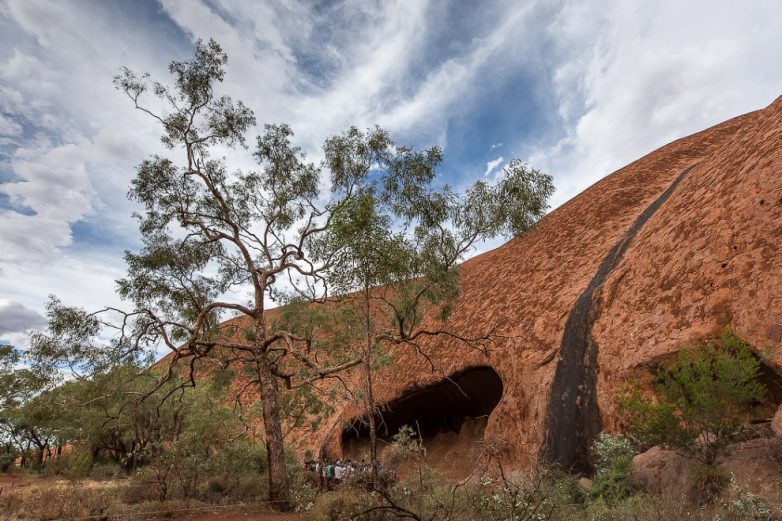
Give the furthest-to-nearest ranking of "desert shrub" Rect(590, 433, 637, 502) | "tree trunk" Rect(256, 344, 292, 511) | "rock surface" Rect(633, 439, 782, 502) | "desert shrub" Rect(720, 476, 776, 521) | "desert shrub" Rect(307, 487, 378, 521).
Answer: "tree trunk" Rect(256, 344, 292, 511), "desert shrub" Rect(307, 487, 378, 521), "desert shrub" Rect(590, 433, 637, 502), "rock surface" Rect(633, 439, 782, 502), "desert shrub" Rect(720, 476, 776, 521)

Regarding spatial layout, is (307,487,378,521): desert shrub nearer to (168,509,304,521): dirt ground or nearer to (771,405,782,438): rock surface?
(168,509,304,521): dirt ground

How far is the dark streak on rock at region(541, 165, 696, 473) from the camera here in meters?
10.2

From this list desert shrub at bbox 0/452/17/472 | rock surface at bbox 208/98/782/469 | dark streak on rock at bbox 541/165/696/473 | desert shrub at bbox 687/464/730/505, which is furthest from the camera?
desert shrub at bbox 0/452/17/472

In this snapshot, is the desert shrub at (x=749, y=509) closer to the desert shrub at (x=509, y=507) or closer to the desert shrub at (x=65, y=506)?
the desert shrub at (x=509, y=507)

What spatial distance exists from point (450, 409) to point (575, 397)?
9.01 meters

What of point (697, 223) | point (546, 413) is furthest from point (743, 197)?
point (546, 413)

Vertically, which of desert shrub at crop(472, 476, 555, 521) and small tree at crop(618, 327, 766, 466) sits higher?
small tree at crop(618, 327, 766, 466)

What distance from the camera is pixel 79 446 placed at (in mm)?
20000

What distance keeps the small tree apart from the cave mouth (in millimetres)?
8036

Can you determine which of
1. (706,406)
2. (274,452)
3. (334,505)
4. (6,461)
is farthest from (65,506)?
(6,461)

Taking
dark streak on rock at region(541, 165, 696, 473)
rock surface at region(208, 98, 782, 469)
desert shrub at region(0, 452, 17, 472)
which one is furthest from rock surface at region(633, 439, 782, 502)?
desert shrub at region(0, 452, 17, 472)

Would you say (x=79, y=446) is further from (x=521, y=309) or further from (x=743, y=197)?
(x=743, y=197)

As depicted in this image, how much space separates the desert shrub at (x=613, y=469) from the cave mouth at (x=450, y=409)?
6438mm

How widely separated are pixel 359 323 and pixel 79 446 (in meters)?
15.1
